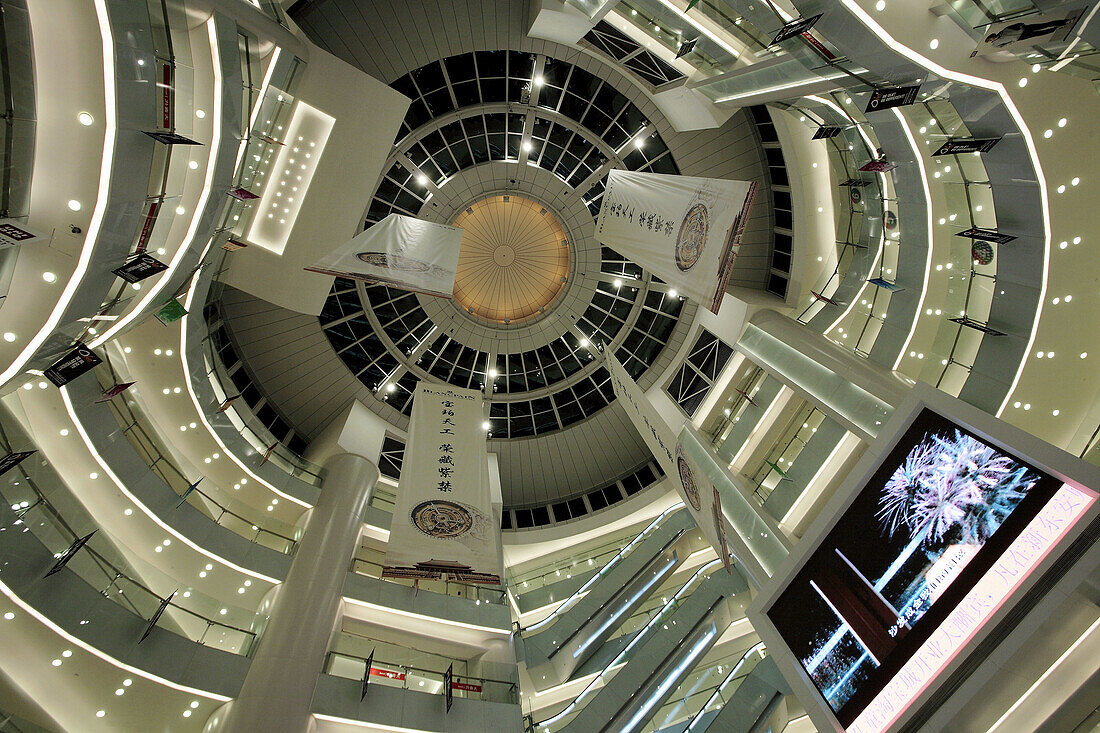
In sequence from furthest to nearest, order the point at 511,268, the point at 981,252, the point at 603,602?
the point at 511,268 < the point at 603,602 < the point at 981,252

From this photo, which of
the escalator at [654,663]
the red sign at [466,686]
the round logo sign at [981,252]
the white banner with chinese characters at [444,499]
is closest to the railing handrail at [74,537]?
the white banner with chinese characters at [444,499]

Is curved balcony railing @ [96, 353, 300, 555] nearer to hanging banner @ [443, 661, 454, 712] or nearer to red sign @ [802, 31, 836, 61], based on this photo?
hanging banner @ [443, 661, 454, 712]

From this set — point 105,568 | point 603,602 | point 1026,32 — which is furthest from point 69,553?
point 1026,32

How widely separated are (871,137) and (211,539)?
54.6 ft

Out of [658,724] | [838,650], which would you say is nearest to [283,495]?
[658,724]

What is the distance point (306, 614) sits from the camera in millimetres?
11453

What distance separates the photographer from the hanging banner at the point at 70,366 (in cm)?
748

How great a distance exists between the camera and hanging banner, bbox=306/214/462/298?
8594 millimetres

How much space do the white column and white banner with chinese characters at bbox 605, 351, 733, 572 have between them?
8307 millimetres

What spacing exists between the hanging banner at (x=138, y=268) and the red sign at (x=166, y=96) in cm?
188

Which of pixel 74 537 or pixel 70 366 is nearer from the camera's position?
pixel 70 366

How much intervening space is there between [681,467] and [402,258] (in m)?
6.52

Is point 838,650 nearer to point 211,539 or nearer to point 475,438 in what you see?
point 475,438

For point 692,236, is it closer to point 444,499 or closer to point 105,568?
point 444,499
